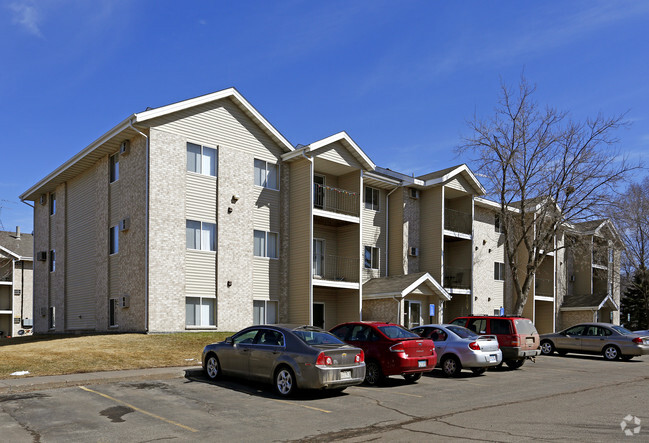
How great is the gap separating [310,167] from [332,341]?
559 inches

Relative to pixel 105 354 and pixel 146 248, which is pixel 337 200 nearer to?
pixel 146 248

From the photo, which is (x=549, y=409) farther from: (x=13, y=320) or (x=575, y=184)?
(x=13, y=320)

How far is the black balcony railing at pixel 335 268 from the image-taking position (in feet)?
91.9

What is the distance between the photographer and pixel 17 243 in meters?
49.3

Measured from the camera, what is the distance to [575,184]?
31578 millimetres

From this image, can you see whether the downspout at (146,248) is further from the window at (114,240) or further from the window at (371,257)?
the window at (371,257)

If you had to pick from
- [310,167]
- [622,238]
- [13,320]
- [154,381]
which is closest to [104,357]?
[154,381]

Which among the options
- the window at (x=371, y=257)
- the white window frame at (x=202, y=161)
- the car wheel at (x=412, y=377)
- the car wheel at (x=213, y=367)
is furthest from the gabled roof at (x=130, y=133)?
the car wheel at (x=412, y=377)

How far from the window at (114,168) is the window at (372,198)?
477 inches

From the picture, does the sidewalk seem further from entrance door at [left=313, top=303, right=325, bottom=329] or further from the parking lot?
entrance door at [left=313, top=303, right=325, bottom=329]

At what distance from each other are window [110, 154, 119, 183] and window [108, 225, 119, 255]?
2.07m

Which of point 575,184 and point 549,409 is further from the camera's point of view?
point 575,184

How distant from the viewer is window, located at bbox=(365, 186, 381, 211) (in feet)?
101

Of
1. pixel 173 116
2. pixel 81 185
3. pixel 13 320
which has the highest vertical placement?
pixel 173 116
